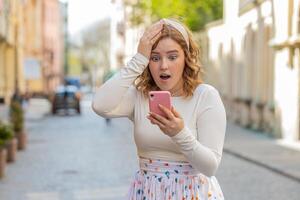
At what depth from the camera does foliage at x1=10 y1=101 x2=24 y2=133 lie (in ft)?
52.2

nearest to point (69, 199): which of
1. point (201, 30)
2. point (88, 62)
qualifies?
point (201, 30)

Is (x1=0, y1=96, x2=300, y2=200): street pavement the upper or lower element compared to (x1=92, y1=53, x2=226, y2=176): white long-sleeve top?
lower

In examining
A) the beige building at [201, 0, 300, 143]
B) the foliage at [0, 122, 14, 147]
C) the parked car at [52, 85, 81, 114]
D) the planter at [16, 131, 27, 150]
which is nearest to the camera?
the foliage at [0, 122, 14, 147]

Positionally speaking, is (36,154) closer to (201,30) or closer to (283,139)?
(283,139)

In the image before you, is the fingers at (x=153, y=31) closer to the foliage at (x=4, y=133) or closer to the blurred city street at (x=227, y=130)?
the blurred city street at (x=227, y=130)

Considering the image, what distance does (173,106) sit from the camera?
288cm

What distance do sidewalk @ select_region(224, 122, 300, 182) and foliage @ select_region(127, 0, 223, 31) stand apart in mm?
10244

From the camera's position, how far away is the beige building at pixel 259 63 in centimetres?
1828

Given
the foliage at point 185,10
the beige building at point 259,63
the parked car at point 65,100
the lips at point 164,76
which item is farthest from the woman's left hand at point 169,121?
the parked car at point 65,100

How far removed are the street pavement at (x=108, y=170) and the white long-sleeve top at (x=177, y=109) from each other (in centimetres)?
646

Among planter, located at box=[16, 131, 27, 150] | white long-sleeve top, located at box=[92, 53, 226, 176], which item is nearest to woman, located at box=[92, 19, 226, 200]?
white long-sleeve top, located at box=[92, 53, 226, 176]

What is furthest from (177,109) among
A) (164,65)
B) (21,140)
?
(21,140)

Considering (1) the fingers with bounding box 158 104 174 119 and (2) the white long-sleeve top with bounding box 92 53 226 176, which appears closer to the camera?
(1) the fingers with bounding box 158 104 174 119

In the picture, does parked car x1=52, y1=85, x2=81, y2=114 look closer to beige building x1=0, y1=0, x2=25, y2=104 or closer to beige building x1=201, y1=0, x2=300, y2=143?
beige building x1=0, y1=0, x2=25, y2=104
